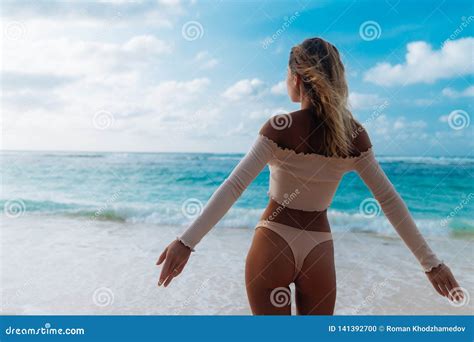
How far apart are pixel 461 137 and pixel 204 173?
21.8ft

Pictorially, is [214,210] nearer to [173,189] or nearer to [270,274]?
[270,274]

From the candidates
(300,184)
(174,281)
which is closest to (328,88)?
(300,184)

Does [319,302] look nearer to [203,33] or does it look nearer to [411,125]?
A: [411,125]

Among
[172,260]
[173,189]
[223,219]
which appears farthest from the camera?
[173,189]

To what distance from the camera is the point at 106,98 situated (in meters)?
13.2

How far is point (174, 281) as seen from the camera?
4.62 meters

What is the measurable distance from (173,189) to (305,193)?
34.2 ft

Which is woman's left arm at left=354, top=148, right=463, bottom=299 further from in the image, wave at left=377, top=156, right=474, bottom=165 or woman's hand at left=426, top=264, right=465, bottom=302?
wave at left=377, top=156, right=474, bottom=165

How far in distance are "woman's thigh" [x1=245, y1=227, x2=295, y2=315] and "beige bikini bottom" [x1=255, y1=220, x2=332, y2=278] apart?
0.05 feet

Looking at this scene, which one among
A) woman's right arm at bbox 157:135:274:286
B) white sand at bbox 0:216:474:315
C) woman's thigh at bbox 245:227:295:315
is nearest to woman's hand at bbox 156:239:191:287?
woman's right arm at bbox 157:135:274:286

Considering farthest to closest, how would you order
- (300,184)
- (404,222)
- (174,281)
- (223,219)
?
1. (223,219)
2. (174,281)
3. (404,222)
4. (300,184)

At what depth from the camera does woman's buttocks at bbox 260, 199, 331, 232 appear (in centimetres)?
151

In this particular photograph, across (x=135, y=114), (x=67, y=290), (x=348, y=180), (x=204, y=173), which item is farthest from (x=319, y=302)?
(x=135, y=114)

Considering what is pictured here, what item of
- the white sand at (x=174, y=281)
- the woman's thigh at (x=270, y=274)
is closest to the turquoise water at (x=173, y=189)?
the white sand at (x=174, y=281)
